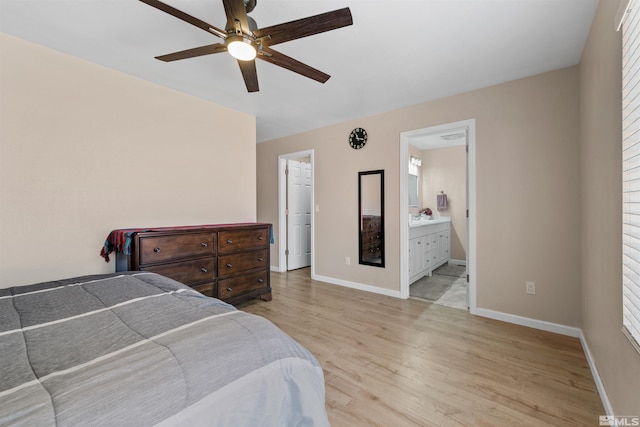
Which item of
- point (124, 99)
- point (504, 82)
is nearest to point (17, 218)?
point (124, 99)

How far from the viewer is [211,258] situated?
2.74 metres

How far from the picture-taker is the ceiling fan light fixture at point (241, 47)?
1.53 m

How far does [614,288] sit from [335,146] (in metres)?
3.32

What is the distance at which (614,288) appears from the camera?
1433 millimetres

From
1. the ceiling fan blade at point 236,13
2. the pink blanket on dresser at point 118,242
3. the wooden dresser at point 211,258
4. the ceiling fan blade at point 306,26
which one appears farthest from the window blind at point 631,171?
the pink blanket on dresser at point 118,242

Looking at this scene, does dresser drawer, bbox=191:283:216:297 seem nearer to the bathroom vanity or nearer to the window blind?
the bathroom vanity

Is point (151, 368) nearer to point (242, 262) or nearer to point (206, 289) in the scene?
point (206, 289)

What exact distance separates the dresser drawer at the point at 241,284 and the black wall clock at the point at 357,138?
7.04 ft

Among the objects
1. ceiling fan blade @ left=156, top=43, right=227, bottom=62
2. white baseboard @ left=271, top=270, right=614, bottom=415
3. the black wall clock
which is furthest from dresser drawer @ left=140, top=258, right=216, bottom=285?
the black wall clock

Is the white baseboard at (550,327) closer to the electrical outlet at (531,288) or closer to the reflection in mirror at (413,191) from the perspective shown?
the electrical outlet at (531,288)

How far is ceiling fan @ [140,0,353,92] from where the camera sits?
1364 mm

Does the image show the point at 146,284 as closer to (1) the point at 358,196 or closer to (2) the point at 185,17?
(2) the point at 185,17

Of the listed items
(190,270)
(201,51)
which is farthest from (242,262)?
(201,51)

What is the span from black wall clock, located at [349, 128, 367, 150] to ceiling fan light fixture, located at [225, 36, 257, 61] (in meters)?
2.35
